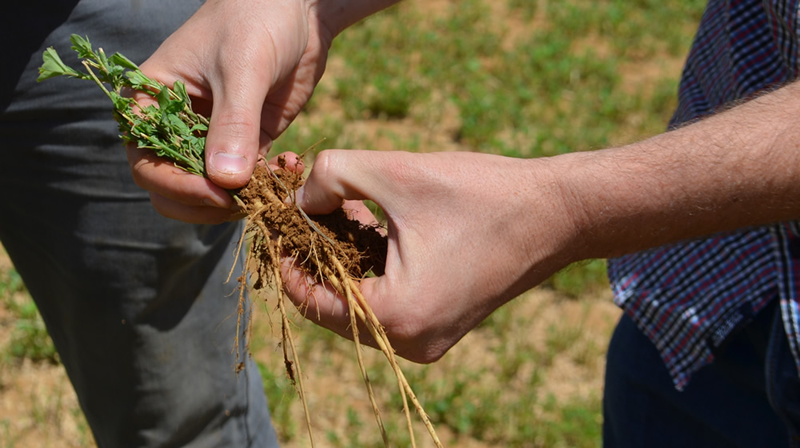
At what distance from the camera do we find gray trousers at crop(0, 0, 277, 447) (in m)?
1.80

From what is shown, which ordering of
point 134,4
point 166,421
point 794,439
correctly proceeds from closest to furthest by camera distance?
point 794,439 < point 134,4 < point 166,421

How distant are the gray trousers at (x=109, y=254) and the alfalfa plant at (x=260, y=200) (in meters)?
0.13

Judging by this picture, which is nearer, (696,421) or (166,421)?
(696,421)

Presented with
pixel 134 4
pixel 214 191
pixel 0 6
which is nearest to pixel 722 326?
pixel 214 191

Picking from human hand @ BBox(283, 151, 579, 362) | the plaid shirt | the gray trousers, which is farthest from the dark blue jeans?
the gray trousers

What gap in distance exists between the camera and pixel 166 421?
2.08 meters

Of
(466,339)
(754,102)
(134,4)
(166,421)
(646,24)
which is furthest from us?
(646,24)

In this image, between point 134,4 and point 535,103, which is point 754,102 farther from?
point 535,103

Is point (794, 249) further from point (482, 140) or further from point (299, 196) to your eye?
point (482, 140)

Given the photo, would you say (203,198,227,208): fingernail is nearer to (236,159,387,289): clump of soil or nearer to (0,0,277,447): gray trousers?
(236,159,387,289): clump of soil

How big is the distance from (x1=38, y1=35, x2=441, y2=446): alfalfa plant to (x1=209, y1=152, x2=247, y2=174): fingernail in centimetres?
8

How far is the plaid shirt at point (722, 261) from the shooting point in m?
1.55

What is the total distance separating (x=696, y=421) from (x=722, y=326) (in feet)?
1.12

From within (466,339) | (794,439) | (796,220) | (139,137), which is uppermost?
(139,137)
